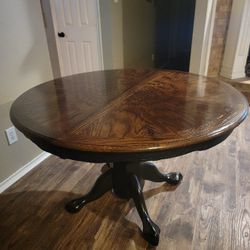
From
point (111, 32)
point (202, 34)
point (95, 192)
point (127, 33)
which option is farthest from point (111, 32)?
point (95, 192)

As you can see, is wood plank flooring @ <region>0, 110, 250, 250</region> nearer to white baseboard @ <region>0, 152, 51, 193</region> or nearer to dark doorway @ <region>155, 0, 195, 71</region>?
white baseboard @ <region>0, 152, 51, 193</region>

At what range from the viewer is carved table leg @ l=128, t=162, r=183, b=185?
4.24 feet

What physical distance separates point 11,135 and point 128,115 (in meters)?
1.11

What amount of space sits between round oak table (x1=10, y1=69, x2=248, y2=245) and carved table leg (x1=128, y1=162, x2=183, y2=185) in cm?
1

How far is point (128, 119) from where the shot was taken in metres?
0.80

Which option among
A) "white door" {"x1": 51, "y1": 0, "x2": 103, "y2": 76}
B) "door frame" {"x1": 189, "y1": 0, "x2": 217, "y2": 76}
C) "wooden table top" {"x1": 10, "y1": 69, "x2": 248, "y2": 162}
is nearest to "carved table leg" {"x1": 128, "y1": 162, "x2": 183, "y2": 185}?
"wooden table top" {"x1": 10, "y1": 69, "x2": 248, "y2": 162}

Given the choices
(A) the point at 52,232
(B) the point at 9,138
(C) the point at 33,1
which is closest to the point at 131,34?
(C) the point at 33,1

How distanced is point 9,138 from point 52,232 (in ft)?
2.39

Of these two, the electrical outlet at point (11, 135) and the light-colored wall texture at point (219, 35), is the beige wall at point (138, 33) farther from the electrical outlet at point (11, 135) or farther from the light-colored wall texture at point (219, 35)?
the electrical outlet at point (11, 135)

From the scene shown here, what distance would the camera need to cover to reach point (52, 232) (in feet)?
4.02

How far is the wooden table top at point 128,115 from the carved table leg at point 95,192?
20.8 inches

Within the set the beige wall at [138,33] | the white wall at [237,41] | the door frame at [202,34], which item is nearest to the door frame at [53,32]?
the beige wall at [138,33]

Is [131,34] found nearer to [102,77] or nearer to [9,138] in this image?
[102,77]

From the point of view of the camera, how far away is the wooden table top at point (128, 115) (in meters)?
0.67
